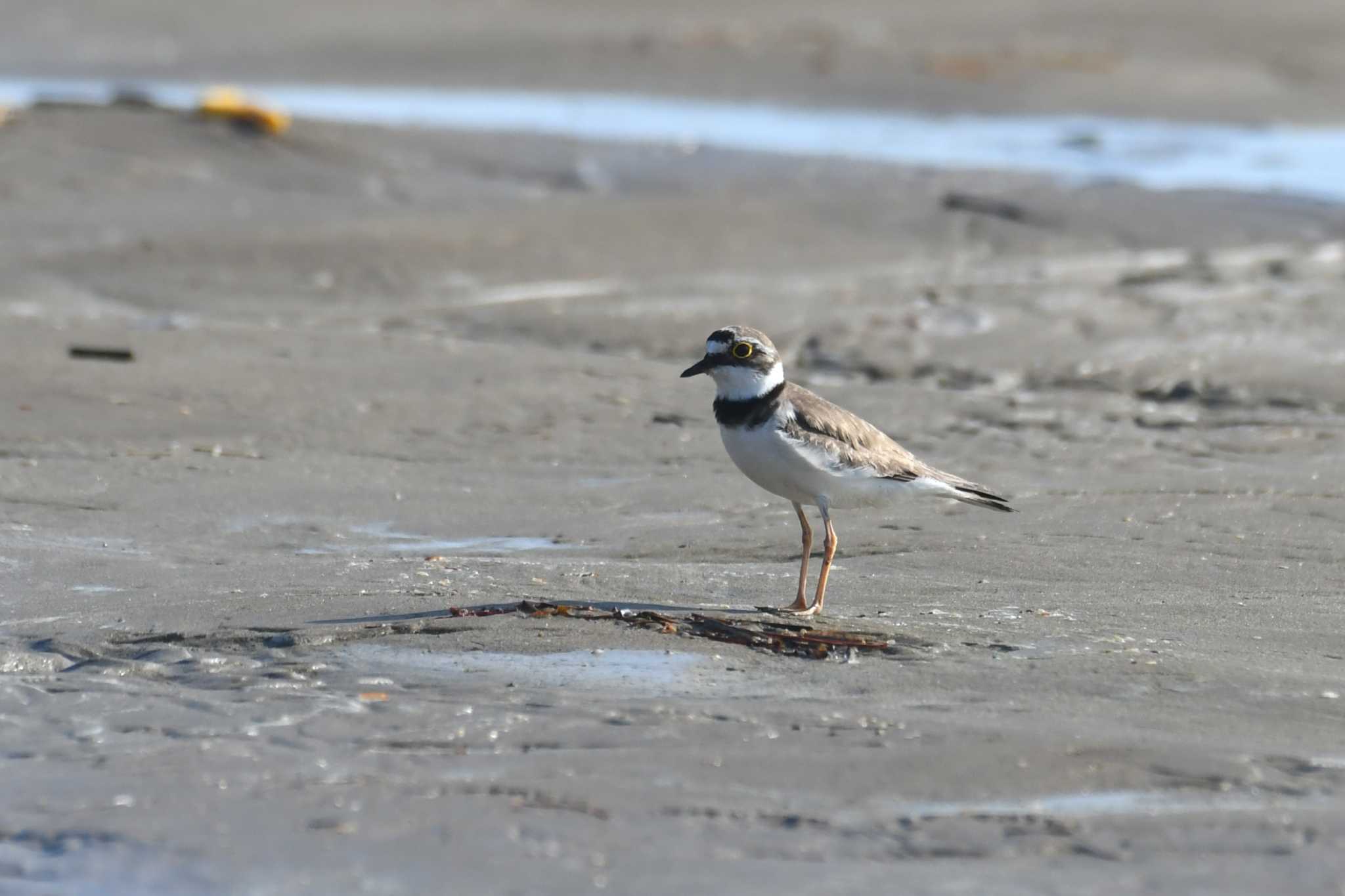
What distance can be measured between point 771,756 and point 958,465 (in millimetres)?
3355

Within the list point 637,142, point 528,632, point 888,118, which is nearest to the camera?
point 528,632

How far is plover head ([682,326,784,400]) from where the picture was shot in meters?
5.32

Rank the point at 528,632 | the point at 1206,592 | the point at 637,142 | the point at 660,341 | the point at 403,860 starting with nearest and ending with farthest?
1. the point at 403,860
2. the point at 528,632
3. the point at 1206,592
4. the point at 660,341
5. the point at 637,142

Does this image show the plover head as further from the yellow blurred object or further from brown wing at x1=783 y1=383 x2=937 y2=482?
the yellow blurred object

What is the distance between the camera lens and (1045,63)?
60.4ft

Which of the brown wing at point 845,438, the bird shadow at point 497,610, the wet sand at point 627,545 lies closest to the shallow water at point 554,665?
the wet sand at point 627,545

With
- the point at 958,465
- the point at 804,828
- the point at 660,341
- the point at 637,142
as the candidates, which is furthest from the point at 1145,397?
the point at 637,142

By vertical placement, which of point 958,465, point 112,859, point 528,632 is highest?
point 958,465

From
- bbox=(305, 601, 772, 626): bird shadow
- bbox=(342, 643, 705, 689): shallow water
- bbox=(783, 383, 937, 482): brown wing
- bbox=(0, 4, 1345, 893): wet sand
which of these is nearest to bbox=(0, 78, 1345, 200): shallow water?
bbox=(0, 4, 1345, 893): wet sand

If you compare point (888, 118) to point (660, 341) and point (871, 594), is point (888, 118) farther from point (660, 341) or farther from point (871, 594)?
point (871, 594)

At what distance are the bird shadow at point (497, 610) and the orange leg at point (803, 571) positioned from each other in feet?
0.25

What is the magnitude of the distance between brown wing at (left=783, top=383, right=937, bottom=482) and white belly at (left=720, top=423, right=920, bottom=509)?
30 millimetres

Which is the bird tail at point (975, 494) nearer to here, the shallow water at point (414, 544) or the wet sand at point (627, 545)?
the wet sand at point (627, 545)

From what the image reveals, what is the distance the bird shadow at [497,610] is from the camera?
486 centimetres
